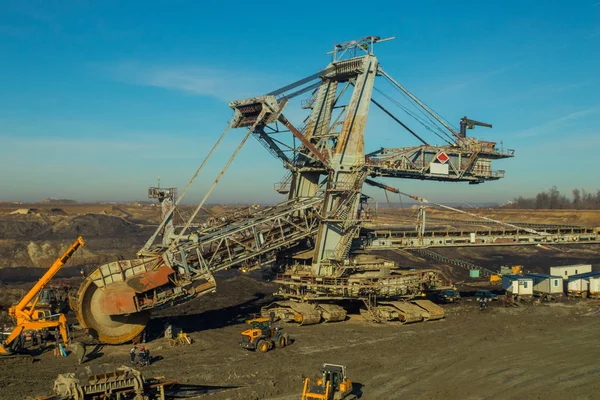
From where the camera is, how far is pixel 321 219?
33062 millimetres

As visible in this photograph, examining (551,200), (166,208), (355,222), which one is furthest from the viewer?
(551,200)

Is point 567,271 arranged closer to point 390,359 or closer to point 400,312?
point 400,312

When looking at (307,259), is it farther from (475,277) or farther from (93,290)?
(475,277)

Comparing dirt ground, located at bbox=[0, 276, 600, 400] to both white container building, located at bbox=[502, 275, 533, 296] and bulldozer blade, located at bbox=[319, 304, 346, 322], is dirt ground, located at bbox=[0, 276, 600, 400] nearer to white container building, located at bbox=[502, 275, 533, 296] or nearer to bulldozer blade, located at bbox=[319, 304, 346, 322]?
bulldozer blade, located at bbox=[319, 304, 346, 322]

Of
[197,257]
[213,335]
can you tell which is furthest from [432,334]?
[197,257]

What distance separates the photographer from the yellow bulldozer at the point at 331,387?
18.9 meters

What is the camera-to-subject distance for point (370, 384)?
71.2 feet

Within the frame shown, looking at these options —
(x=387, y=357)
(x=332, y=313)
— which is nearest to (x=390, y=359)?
(x=387, y=357)

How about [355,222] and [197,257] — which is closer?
[197,257]

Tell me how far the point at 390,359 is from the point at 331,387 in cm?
671

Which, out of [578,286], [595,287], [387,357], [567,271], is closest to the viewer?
[387,357]

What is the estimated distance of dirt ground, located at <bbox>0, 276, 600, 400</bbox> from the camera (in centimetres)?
2106

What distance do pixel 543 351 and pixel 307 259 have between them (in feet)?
53.4

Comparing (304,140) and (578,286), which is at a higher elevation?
(304,140)
